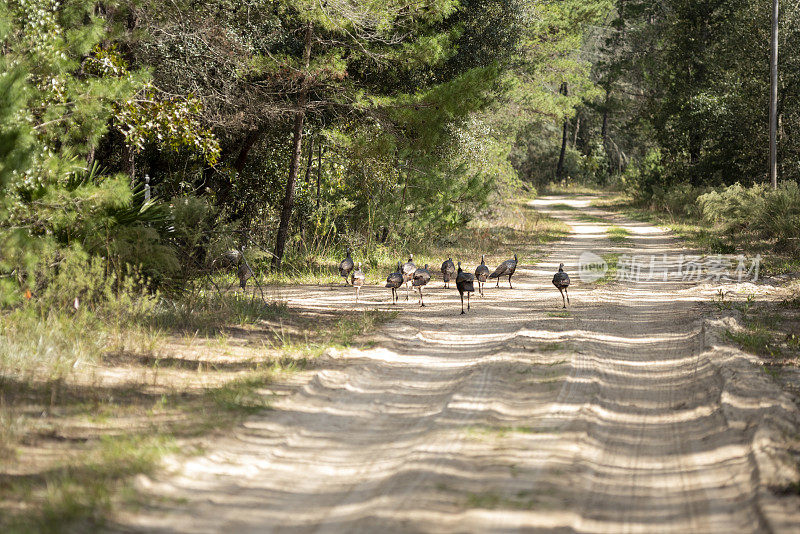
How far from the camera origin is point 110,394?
6711 mm

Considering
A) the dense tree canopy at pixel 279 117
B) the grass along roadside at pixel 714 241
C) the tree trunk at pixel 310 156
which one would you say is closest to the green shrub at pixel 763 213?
the grass along roadside at pixel 714 241

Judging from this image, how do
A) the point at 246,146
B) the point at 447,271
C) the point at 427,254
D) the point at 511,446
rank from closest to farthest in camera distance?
the point at 511,446
the point at 447,271
the point at 246,146
the point at 427,254

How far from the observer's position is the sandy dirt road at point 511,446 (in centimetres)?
431

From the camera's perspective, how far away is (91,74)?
37.4 feet

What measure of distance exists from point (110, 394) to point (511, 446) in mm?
3810

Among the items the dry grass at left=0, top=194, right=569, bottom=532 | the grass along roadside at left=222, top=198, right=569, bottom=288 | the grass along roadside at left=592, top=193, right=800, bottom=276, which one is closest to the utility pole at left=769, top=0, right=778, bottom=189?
the grass along roadside at left=592, top=193, right=800, bottom=276

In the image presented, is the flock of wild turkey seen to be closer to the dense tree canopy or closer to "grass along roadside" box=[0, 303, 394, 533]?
"grass along roadside" box=[0, 303, 394, 533]

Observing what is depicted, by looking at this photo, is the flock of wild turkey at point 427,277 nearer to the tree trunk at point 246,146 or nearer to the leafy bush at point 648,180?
the tree trunk at point 246,146

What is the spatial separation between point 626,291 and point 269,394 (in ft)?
28.6

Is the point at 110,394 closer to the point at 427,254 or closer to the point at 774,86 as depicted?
the point at 427,254

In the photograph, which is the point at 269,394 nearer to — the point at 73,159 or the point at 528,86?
the point at 73,159

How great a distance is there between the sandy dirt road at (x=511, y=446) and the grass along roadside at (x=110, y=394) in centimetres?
35

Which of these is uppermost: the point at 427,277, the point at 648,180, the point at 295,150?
the point at 648,180

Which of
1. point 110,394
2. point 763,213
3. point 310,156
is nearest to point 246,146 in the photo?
point 310,156
